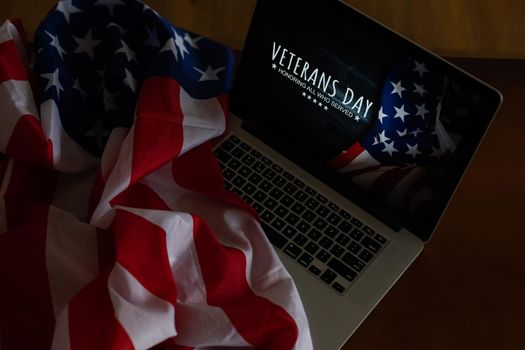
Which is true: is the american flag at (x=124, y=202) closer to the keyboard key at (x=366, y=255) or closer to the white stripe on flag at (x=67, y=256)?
the white stripe on flag at (x=67, y=256)

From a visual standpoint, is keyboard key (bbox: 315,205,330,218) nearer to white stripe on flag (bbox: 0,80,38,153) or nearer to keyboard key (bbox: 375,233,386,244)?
keyboard key (bbox: 375,233,386,244)

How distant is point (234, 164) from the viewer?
2.91 ft

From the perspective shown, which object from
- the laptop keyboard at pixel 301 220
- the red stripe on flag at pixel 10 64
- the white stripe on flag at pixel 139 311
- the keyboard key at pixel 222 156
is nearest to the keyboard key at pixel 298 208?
the laptop keyboard at pixel 301 220

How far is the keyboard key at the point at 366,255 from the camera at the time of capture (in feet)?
2.67

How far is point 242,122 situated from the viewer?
3.02ft

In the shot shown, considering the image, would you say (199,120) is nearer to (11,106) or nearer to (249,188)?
(249,188)

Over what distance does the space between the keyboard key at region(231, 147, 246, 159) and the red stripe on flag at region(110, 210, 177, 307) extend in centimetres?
20

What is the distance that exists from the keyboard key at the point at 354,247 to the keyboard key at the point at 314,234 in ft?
0.12

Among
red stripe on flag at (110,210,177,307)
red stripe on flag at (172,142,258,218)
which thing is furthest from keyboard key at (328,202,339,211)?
red stripe on flag at (110,210,177,307)

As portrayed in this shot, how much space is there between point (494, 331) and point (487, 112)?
0.79 ft

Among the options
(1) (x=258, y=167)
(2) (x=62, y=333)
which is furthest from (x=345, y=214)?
(2) (x=62, y=333)

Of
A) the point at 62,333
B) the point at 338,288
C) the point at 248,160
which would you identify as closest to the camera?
the point at 62,333

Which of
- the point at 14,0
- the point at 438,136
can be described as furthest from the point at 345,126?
the point at 14,0

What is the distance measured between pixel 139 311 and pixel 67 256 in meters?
0.12
